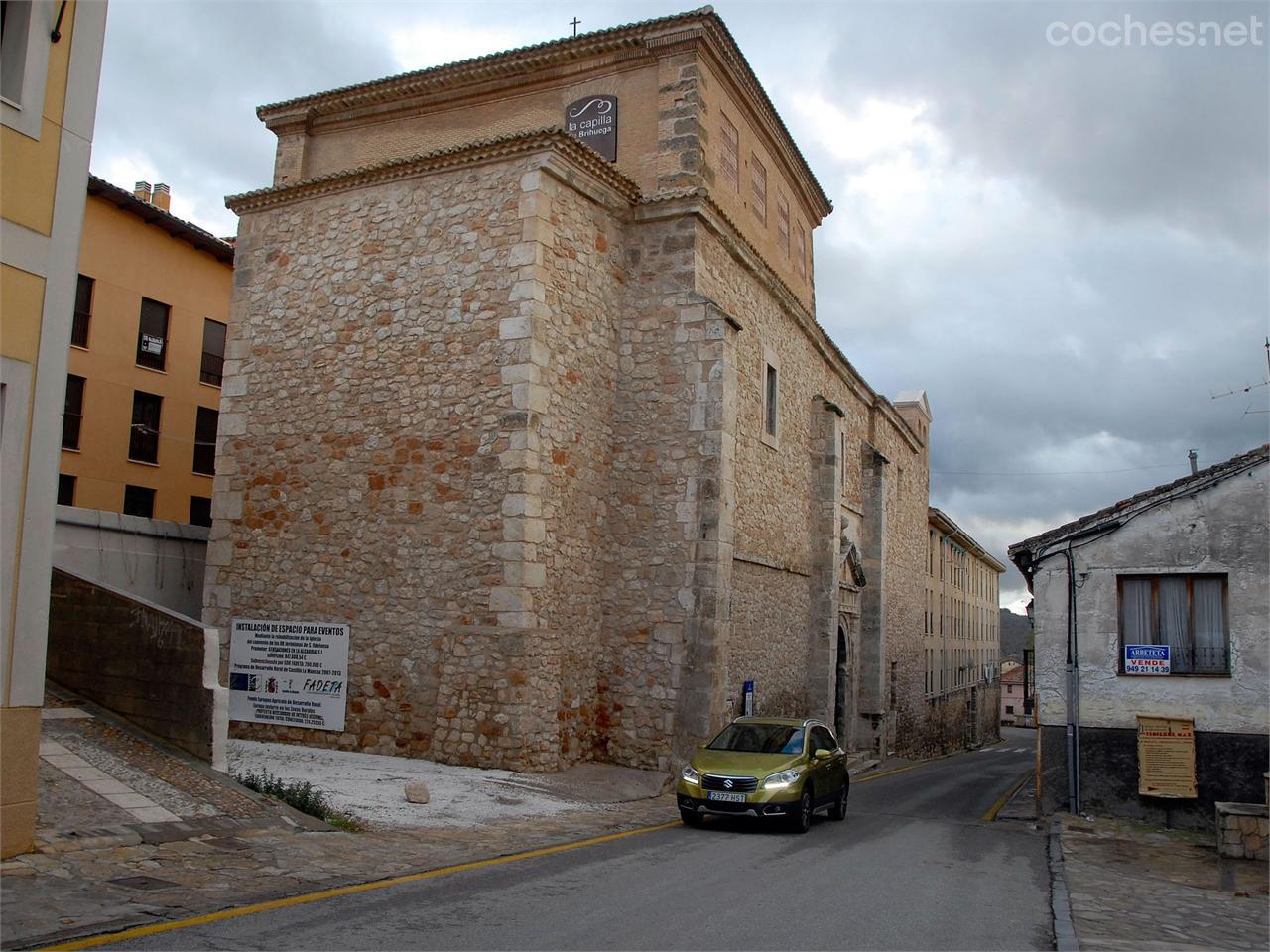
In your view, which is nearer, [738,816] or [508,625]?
[738,816]

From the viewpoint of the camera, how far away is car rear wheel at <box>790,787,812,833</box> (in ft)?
39.1

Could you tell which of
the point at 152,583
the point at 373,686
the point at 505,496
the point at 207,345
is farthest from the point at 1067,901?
the point at 207,345

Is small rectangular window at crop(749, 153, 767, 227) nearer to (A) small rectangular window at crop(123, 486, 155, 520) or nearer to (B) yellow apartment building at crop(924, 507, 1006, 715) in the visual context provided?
(A) small rectangular window at crop(123, 486, 155, 520)

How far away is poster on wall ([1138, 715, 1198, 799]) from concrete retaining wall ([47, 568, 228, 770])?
10.6m

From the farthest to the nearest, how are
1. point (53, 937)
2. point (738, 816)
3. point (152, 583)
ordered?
point (152, 583)
point (738, 816)
point (53, 937)

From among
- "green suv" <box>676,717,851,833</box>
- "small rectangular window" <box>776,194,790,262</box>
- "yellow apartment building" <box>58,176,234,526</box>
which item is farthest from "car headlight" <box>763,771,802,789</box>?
"yellow apartment building" <box>58,176,234,526</box>

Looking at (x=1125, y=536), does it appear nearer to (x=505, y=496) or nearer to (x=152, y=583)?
(x=505, y=496)

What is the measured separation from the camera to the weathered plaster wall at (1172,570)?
41.7 ft

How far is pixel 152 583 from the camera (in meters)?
17.5

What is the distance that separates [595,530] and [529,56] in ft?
28.4

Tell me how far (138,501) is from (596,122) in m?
14.8

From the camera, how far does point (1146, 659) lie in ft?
43.1

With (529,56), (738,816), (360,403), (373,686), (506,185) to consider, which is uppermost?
(529,56)

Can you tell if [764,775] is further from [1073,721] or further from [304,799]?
[304,799]
